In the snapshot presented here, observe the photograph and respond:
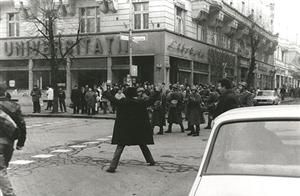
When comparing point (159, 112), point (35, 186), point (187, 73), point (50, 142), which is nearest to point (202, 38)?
point (187, 73)

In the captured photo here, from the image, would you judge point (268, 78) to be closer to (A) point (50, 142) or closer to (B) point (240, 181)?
(A) point (50, 142)

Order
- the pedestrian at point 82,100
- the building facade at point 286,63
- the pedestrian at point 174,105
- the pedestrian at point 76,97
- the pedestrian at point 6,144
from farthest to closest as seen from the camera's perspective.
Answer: the building facade at point 286,63 < the pedestrian at point 82,100 < the pedestrian at point 76,97 < the pedestrian at point 174,105 < the pedestrian at point 6,144

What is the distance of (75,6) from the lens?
31.4 m

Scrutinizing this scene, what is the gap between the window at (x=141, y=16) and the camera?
2903cm

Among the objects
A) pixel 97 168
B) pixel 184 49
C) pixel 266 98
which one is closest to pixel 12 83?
pixel 184 49

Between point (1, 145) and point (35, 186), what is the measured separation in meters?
2.22

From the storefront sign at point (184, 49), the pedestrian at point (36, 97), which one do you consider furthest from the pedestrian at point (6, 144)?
the storefront sign at point (184, 49)

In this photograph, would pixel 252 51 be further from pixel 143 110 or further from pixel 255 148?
pixel 255 148

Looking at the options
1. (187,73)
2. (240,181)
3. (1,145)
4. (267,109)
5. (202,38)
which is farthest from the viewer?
(202,38)

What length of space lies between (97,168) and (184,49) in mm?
23388

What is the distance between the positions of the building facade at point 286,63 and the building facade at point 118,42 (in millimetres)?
35954

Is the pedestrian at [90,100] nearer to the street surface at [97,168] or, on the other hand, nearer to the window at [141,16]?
the window at [141,16]

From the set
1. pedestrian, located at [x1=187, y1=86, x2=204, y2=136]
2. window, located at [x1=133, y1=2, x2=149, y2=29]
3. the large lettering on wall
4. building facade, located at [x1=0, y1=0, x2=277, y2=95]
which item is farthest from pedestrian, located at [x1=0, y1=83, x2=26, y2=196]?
window, located at [x1=133, y1=2, x2=149, y2=29]

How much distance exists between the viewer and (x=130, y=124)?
8.38 meters
